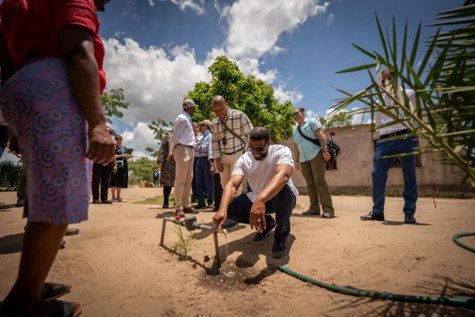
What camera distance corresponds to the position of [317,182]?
14.6 ft

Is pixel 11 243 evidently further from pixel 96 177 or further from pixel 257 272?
pixel 96 177

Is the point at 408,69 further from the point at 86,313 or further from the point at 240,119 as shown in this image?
the point at 240,119

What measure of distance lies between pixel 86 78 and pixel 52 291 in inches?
60.1

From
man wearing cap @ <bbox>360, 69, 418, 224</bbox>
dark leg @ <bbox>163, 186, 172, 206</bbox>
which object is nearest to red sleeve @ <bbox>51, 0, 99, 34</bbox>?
man wearing cap @ <bbox>360, 69, 418, 224</bbox>

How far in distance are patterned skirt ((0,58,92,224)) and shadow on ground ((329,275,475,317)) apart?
5.67ft

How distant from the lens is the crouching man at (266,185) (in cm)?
244

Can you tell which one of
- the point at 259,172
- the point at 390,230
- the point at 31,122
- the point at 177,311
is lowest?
the point at 177,311

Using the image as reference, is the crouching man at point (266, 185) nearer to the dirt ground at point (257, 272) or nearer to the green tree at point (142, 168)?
the dirt ground at point (257, 272)

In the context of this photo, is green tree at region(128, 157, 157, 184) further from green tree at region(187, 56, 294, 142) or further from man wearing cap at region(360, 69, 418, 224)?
man wearing cap at region(360, 69, 418, 224)

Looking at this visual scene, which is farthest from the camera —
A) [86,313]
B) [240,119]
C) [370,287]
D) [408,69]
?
[240,119]

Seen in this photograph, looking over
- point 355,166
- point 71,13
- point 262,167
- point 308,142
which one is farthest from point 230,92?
point 71,13

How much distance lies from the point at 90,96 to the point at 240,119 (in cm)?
307

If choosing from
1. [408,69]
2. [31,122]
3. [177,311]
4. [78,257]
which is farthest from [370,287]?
[78,257]

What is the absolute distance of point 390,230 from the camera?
3178 mm
